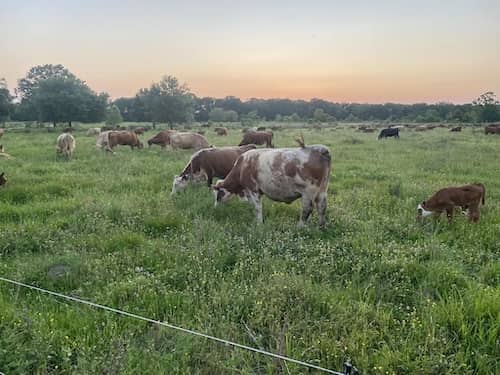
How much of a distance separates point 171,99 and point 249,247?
57.1 metres

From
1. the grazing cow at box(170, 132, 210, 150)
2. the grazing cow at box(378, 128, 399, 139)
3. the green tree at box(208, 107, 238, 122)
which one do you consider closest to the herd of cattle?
the grazing cow at box(170, 132, 210, 150)

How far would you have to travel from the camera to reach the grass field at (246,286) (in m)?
3.42

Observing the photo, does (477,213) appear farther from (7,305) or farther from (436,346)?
(7,305)

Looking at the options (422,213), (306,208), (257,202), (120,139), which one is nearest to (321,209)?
(306,208)

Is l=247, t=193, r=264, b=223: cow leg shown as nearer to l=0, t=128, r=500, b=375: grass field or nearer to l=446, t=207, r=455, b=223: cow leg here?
l=0, t=128, r=500, b=375: grass field

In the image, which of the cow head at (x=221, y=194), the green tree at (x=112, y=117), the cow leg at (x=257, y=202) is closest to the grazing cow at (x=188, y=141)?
the cow head at (x=221, y=194)

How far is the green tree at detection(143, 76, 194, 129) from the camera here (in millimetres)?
59656

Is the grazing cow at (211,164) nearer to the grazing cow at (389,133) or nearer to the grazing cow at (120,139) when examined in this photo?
the grazing cow at (120,139)

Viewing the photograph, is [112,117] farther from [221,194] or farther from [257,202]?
[257,202]

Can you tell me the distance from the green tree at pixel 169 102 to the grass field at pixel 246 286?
5255 centimetres

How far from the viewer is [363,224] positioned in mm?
7066

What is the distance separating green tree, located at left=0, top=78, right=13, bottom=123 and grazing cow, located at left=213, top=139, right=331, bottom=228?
190 feet

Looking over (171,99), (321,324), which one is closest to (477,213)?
(321,324)

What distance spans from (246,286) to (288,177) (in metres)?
3.44
